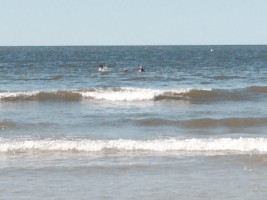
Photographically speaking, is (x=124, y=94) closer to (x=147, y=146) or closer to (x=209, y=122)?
(x=209, y=122)

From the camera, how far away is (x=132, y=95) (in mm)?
24312

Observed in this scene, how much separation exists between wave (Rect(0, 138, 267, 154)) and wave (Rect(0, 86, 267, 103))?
36.2ft

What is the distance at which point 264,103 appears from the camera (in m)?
22.0

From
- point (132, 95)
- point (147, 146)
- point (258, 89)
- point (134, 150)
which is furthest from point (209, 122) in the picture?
point (258, 89)

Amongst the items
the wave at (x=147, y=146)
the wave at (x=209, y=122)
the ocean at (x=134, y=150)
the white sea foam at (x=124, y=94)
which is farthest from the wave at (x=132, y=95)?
the wave at (x=147, y=146)

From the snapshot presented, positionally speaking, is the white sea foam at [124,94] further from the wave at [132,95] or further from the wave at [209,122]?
the wave at [209,122]

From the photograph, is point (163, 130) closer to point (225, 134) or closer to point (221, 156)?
point (225, 134)

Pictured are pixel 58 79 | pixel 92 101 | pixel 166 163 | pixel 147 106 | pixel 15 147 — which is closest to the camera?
pixel 166 163

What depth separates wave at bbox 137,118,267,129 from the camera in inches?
645

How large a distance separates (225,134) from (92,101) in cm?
979

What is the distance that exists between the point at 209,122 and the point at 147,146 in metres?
4.86

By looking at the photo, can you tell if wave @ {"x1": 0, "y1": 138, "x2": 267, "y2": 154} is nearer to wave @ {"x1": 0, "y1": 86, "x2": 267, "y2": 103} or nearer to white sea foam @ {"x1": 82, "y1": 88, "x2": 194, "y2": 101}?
wave @ {"x1": 0, "y1": 86, "x2": 267, "y2": 103}

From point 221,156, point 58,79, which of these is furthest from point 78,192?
point 58,79

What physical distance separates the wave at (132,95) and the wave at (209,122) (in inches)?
249
